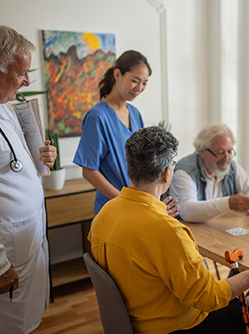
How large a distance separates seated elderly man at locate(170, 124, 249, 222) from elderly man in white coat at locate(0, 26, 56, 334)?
82 centimetres

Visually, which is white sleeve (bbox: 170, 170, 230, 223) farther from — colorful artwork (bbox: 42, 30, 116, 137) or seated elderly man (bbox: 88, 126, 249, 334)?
colorful artwork (bbox: 42, 30, 116, 137)

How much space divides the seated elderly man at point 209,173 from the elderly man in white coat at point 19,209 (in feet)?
2.69

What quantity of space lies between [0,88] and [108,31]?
2.21m

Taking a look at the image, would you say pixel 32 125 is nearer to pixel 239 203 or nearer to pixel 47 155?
pixel 47 155

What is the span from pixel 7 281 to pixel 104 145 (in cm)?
98

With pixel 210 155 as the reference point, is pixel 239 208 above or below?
below

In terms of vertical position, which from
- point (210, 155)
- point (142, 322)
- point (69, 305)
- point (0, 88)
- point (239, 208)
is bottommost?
point (69, 305)

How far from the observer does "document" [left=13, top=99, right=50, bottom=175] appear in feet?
5.52

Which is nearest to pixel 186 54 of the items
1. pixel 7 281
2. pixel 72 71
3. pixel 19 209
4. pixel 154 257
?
pixel 72 71

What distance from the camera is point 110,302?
1.29 meters

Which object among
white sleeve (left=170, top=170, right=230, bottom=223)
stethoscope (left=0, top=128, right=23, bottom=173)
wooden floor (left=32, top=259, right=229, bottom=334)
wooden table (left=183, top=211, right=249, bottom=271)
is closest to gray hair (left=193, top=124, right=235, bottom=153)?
white sleeve (left=170, top=170, right=230, bottom=223)

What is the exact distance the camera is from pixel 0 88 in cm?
146

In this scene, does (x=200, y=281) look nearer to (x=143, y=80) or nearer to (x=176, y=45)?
(x=143, y=80)

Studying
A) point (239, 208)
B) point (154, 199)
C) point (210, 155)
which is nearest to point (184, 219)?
point (239, 208)
